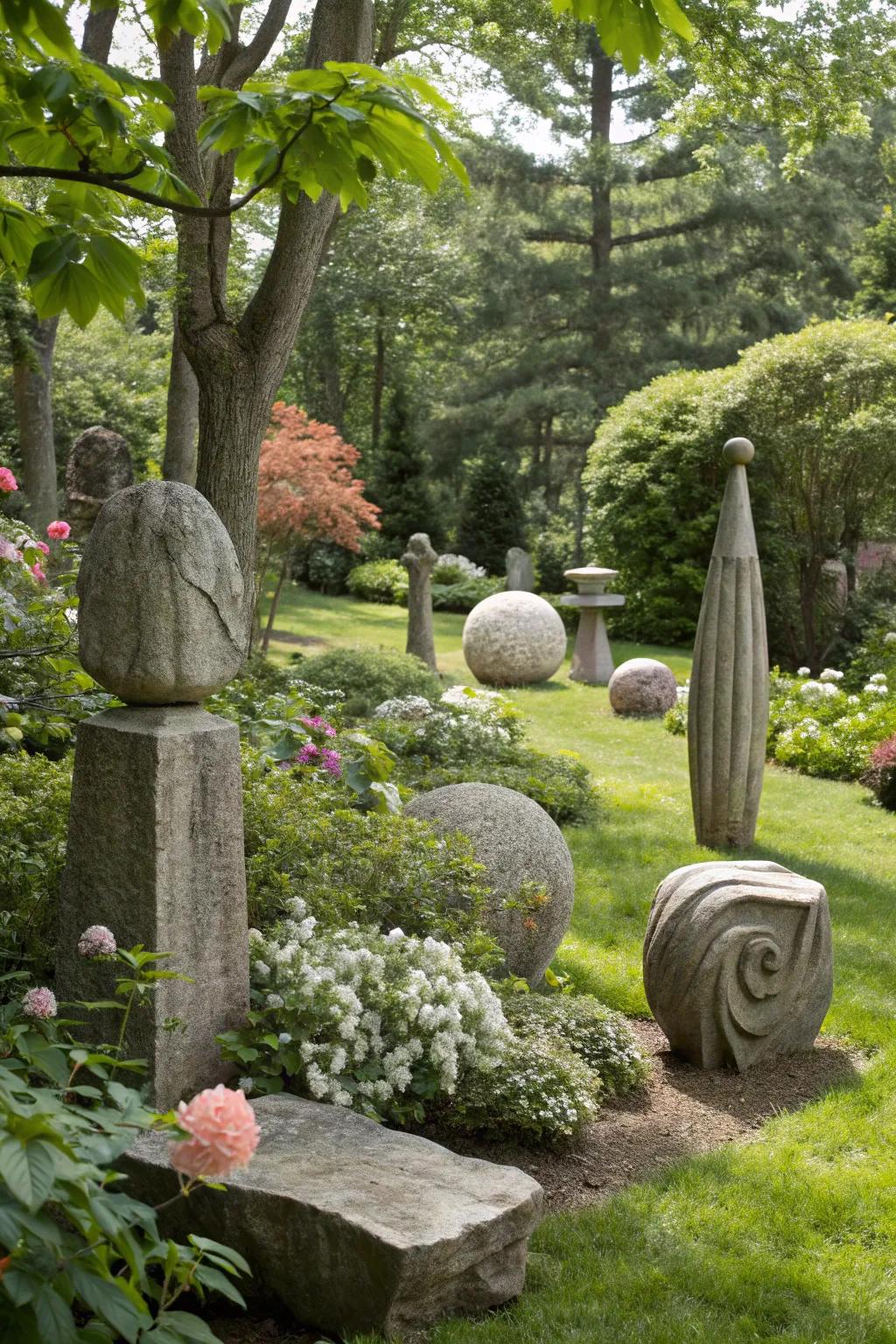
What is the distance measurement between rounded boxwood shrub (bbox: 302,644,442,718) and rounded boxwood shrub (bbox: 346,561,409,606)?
1223cm

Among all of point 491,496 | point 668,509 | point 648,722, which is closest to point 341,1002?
point 648,722

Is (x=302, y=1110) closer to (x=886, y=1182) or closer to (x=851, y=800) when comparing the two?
(x=886, y=1182)

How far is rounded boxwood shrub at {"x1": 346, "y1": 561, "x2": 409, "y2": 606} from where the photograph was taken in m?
24.9

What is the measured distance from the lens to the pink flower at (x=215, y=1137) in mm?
1809

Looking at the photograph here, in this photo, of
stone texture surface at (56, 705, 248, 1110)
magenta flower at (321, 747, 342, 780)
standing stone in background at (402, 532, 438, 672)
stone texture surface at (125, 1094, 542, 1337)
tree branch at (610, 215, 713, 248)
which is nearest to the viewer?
stone texture surface at (125, 1094, 542, 1337)

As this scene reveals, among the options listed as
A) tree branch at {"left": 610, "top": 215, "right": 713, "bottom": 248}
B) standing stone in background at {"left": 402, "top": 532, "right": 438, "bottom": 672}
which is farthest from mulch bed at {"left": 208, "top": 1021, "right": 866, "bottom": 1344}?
tree branch at {"left": 610, "top": 215, "right": 713, "bottom": 248}

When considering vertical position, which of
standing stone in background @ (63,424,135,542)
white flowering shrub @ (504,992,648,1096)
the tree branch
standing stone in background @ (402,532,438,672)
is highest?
the tree branch

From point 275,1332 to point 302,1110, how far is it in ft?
2.09

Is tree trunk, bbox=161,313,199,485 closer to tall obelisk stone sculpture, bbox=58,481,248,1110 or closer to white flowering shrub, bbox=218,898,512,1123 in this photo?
white flowering shrub, bbox=218,898,512,1123

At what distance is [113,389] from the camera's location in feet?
88.4

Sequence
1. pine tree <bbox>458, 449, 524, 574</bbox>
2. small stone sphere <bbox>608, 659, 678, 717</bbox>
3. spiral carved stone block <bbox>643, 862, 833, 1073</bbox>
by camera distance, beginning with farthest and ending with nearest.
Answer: pine tree <bbox>458, 449, 524, 574</bbox> → small stone sphere <bbox>608, 659, 678, 717</bbox> → spiral carved stone block <bbox>643, 862, 833, 1073</bbox>

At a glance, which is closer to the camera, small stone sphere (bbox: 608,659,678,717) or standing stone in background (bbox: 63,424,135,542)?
small stone sphere (bbox: 608,659,678,717)

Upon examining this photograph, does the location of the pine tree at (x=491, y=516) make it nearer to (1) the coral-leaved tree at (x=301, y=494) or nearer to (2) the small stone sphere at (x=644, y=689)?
(1) the coral-leaved tree at (x=301, y=494)

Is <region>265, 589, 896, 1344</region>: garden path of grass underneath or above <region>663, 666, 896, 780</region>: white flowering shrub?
underneath
